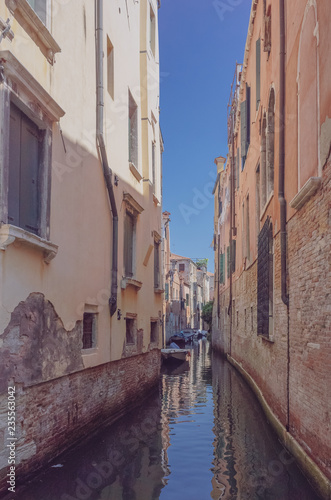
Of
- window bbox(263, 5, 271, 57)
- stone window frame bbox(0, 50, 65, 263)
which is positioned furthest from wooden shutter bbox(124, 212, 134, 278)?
window bbox(263, 5, 271, 57)

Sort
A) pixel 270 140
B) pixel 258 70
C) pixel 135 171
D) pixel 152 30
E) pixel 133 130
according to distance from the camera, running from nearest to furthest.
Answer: pixel 270 140 → pixel 135 171 → pixel 133 130 → pixel 258 70 → pixel 152 30

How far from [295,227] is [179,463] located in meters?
3.34

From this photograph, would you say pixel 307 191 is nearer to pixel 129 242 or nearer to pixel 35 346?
pixel 35 346

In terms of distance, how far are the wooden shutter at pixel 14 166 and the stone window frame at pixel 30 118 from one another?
0.14 metres

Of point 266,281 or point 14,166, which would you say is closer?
point 14,166

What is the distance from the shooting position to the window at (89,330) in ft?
23.5

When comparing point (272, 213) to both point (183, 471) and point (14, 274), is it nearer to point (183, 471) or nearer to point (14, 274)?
point (183, 471)

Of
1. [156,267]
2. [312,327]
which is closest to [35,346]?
[312,327]

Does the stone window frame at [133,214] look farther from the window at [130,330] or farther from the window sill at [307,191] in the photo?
the window sill at [307,191]

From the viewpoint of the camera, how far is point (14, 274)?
15.7 ft

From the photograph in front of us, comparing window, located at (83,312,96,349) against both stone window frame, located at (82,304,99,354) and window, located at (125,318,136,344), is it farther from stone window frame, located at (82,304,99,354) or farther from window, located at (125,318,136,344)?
window, located at (125,318,136,344)

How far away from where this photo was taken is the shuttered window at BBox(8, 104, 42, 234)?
197 inches

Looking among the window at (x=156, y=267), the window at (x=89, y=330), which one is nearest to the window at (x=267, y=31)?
the window at (x=156, y=267)

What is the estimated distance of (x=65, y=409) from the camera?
600cm
